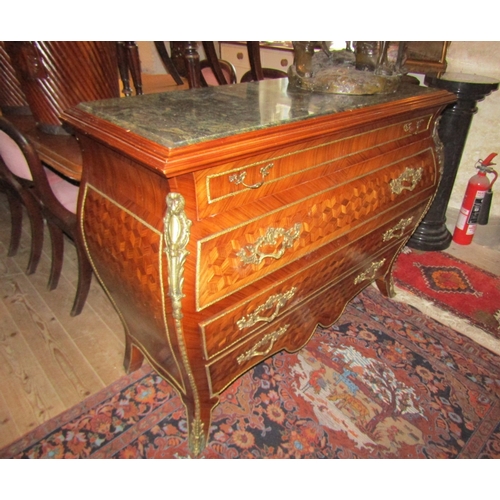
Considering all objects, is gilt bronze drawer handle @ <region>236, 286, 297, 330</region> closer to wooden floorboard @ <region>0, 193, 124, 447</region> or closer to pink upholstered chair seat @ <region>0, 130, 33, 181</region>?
wooden floorboard @ <region>0, 193, 124, 447</region>

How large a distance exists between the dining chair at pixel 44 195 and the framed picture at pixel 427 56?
91.5 inches

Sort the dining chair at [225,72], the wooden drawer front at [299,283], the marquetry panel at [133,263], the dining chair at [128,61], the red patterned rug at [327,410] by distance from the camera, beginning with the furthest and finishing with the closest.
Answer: the dining chair at [225,72]
the dining chair at [128,61]
the red patterned rug at [327,410]
the wooden drawer front at [299,283]
the marquetry panel at [133,263]

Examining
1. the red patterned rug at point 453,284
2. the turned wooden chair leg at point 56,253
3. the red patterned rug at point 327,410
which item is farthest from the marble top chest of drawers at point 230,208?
the red patterned rug at point 453,284

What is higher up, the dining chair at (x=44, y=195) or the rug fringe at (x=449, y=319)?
the dining chair at (x=44, y=195)

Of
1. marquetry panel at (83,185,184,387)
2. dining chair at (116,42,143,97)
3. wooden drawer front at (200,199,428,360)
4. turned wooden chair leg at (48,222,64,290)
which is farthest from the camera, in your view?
turned wooden chair leg at (48,222,64,290)

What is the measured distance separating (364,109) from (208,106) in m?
Answer: 0.53

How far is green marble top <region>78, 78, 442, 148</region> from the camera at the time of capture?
3.04 feet

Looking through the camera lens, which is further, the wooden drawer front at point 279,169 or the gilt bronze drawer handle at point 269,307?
the gilt bronze drawer handle at point 269,307

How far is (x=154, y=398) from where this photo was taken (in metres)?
1.68

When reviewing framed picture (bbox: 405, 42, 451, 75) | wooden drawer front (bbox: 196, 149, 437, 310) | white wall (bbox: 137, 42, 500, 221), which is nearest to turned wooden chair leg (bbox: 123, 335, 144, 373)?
→ wooden drawer front (bbox: 196, 149, 437, 310)

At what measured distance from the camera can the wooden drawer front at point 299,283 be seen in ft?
3.75

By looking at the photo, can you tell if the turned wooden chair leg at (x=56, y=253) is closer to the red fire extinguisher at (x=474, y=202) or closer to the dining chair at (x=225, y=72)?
the dining chair at (x=225, y=72)

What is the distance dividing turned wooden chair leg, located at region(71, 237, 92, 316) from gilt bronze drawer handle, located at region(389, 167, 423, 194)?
1.61 meters

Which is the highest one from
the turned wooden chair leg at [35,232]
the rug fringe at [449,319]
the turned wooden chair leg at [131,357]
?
the turned wooden chair leg at [35,232]
